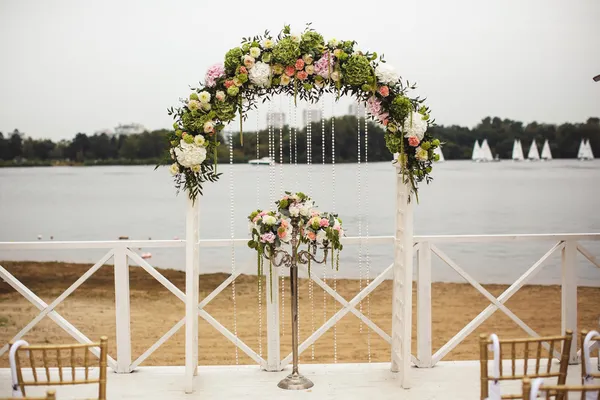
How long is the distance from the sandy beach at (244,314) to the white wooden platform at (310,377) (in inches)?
101

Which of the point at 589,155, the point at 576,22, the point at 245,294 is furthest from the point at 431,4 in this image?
the point at 245,294

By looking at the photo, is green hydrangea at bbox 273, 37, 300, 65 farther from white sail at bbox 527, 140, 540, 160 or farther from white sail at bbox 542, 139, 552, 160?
white sail at bbox 542, 139, 552, 160

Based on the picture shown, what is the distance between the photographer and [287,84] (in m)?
4.28

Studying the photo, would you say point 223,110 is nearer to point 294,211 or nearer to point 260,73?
point 260,73

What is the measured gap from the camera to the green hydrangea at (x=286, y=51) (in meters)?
4.13

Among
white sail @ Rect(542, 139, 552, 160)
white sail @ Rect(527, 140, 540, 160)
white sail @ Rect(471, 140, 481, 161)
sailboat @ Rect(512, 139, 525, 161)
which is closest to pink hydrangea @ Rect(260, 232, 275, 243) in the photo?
white sail @ Rect(471, 140, 481, 161)

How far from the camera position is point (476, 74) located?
2080cm

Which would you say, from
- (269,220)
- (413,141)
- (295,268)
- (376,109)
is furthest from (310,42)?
(295,268)

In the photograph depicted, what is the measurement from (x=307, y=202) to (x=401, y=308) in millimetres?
952

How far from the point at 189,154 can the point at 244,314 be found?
26.7 feet

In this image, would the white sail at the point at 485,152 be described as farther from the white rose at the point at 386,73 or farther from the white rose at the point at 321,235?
the white rose at the point at 321,235

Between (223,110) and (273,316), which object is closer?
(223,110)

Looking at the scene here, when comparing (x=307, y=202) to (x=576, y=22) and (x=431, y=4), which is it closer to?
(x=431, y=4)

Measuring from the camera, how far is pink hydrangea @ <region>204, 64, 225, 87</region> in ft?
13.8
